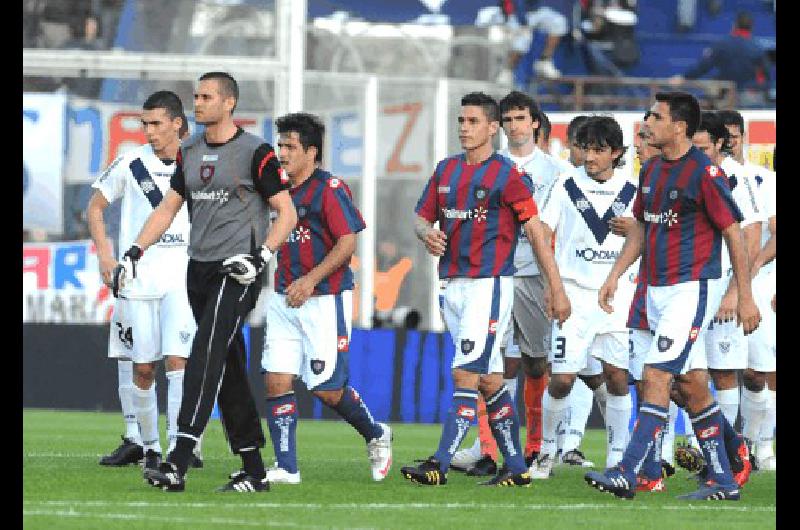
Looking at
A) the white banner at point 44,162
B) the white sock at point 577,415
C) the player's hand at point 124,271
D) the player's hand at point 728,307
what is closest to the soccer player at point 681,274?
the player's hand at point 728,307

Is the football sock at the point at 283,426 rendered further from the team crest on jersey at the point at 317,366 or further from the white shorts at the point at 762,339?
the white shorts at the point at 762,339

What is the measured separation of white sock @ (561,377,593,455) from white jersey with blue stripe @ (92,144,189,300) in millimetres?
3169

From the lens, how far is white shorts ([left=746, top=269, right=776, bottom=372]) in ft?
46.9

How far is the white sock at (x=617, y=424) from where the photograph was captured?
1243cm

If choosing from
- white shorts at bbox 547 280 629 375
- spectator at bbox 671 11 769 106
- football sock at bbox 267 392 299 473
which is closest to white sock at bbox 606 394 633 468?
white shorts at bbox 547 280 629 375

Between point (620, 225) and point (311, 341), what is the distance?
6.81 feet

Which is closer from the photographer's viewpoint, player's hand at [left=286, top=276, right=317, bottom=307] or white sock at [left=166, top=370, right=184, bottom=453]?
player's hand at [left=286, top=276, right=317, bottom=307]

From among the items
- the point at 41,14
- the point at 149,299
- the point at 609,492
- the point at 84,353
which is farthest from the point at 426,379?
the point at 609,492

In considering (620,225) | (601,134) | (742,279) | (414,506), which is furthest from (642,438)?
(601,134)

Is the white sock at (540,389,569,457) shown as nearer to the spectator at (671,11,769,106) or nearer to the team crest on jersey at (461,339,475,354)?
the team crest on jersey at (461,339,475,354)

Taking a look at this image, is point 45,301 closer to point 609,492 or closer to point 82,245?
point 82,245

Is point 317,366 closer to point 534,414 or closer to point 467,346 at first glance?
point 467,346

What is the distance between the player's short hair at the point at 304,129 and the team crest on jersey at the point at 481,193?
0.98 m

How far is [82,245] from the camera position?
20.5m
